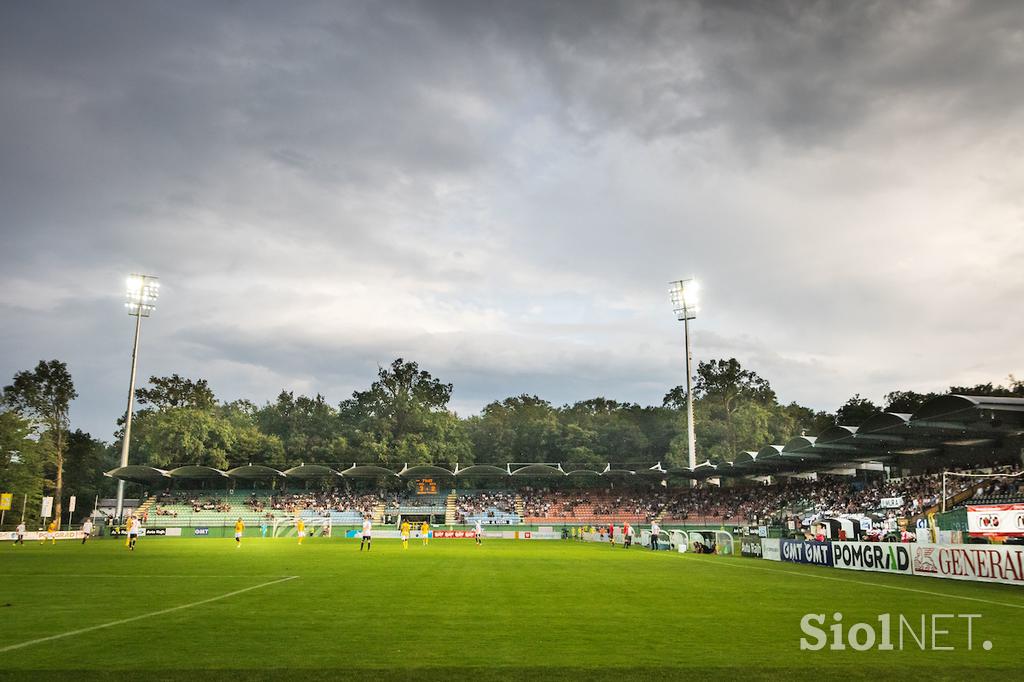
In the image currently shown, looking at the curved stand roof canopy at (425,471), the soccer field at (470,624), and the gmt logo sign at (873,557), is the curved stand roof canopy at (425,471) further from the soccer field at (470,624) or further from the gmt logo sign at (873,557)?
the soccer field at (470,624)

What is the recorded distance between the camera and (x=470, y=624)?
1310 centimetres

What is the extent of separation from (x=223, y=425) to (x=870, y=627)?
9071cm

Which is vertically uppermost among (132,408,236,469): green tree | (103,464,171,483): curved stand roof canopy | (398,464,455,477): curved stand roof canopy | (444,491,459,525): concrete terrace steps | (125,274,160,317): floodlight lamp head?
(125,274,160,317): floodlight lamp head

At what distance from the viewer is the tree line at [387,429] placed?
8575 cm

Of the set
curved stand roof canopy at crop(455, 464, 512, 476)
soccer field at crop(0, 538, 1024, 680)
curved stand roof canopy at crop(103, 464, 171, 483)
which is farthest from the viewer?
curved stand roof canopy at crop(455, 464, 512, 476)

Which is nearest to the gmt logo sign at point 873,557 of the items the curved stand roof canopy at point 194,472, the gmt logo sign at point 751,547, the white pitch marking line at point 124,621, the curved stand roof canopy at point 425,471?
the gmt logo sign at point 751,547

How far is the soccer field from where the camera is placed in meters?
9.48

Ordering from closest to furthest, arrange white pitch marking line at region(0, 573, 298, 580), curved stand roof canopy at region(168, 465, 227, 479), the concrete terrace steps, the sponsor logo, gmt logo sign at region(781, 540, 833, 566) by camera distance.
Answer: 1. white pitch marking line at region(0, 573, 298, 580)
2. the sponsor logo
3. gmt logo sign at region(781, 540, 833, 566)
4. curved stand roof canopy at region(168, 465, 227, 479)
5. the concrete terrace steps

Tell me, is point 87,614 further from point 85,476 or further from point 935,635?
point 85,476

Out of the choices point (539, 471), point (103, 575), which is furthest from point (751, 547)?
point (539, 471)

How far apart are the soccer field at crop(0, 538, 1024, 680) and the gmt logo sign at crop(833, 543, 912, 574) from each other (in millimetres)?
2330

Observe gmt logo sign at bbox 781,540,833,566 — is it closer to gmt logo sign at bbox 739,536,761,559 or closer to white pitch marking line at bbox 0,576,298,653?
gmt logo sign at bbox 739,536,761,559

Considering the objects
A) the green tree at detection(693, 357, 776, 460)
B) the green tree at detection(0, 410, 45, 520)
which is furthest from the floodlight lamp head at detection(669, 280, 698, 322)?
the green tree at detection(0, 410, 45, 520)

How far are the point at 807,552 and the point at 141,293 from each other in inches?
2645
